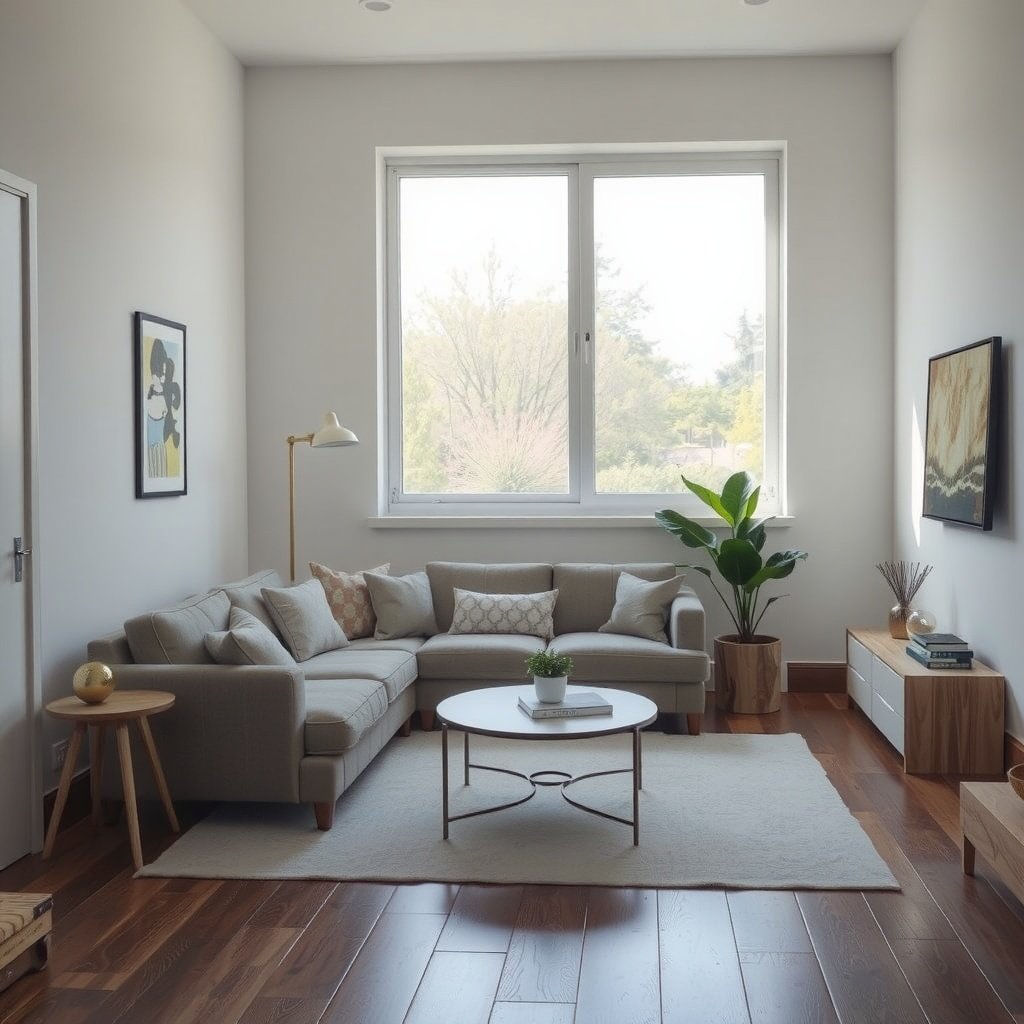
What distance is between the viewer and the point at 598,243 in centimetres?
637

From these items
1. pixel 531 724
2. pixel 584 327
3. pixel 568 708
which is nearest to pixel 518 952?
pixel 531 724

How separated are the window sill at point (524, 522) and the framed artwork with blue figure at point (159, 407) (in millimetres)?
1345

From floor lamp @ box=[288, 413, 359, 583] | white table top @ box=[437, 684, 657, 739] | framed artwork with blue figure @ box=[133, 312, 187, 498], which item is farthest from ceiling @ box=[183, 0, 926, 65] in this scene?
white table top @ box=[437, 684, 657, 739]

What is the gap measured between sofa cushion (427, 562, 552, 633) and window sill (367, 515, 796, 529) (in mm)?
390

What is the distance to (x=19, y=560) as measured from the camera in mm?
3609

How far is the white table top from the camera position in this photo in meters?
3.67

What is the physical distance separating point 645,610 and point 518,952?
9.05 feet

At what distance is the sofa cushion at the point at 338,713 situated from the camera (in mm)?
3863

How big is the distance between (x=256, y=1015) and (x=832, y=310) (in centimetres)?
481

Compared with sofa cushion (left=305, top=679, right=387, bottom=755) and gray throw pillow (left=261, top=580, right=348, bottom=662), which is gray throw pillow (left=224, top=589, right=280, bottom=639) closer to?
gray throw pillow (left=261, top=580, right=348, bottom=662)

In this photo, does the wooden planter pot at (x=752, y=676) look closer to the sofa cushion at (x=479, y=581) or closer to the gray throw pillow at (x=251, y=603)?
the sofa cushion at (x=479, y=581)

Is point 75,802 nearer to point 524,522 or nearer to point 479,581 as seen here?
point 479,581

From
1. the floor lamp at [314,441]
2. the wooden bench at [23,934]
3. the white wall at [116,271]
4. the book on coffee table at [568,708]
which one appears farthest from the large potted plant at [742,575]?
the wooden bench at [23,934]

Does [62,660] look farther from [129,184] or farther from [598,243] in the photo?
[598,243]
